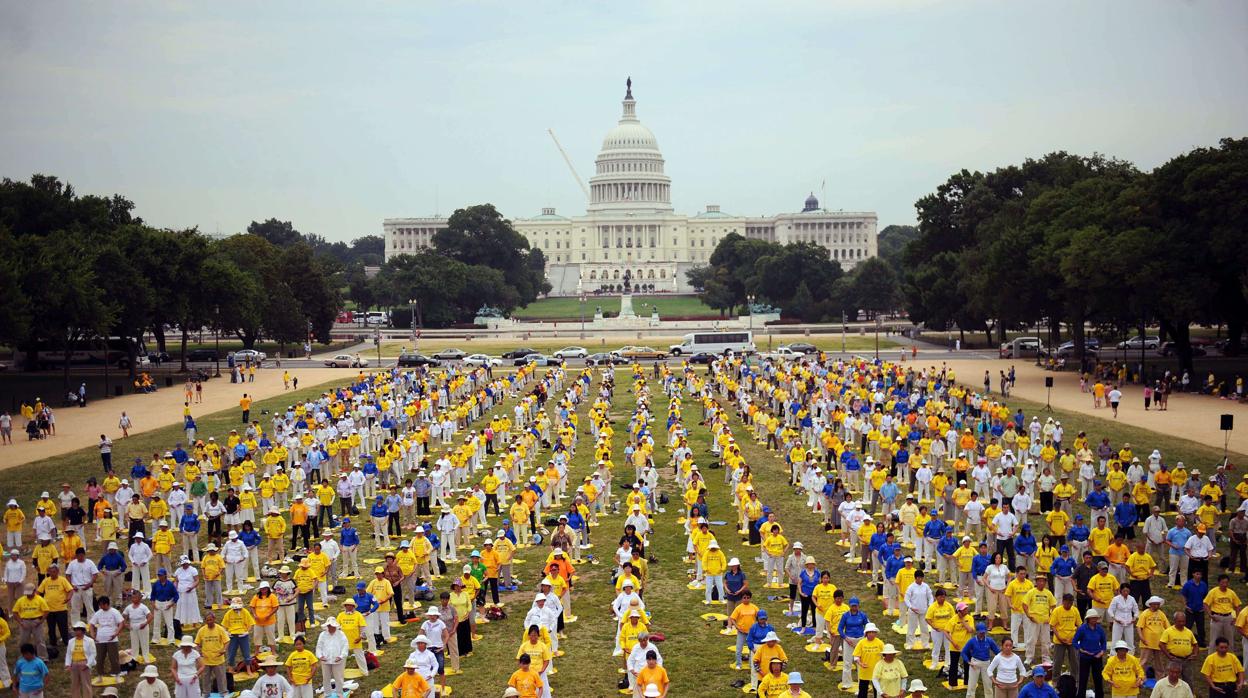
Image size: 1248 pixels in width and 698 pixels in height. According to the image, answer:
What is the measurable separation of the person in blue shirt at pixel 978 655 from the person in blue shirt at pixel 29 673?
11.0 metres

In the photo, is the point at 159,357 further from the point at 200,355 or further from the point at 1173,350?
the point at 1173,350

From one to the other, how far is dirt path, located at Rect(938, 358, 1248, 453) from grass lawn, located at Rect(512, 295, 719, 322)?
6382cm

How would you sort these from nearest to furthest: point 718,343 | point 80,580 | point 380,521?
point 80,580, point 380,521, point 718,343

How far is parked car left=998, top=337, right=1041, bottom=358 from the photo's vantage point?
68.9m

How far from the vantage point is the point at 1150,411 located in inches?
1626

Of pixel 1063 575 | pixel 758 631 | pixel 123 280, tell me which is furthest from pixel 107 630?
pixel 123 280

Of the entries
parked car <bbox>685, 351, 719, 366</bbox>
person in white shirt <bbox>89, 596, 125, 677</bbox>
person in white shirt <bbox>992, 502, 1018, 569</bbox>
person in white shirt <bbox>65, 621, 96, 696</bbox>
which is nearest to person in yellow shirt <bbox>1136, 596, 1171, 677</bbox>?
person in white shirt <bbox>992, 502, 1018, 569</bbox>

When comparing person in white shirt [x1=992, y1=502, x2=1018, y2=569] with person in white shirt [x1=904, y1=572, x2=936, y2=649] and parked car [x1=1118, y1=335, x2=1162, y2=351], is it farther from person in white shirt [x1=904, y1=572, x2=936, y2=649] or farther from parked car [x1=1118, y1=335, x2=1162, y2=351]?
parked car [x1=1118, y1=335, x2=1162, y2=351]

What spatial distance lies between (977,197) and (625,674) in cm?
7086

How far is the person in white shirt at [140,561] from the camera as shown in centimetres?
1875

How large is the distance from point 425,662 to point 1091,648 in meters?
7.77

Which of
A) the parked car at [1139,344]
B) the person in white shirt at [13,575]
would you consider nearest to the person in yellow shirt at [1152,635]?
the person in white shirt at [13,575]

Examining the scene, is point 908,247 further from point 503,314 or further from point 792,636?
point 792,636

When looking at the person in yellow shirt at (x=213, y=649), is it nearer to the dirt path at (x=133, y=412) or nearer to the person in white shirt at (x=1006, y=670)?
the person in white shirt at (x=1006, y=670)
